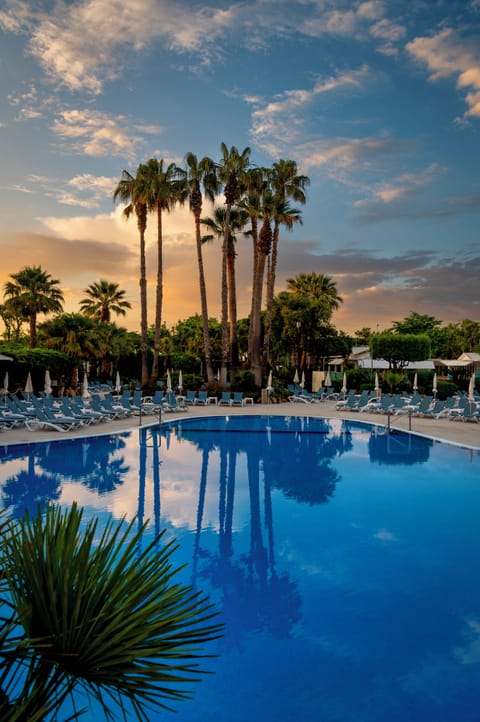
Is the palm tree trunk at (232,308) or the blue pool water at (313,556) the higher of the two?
the palm tree trunk at (232,308)

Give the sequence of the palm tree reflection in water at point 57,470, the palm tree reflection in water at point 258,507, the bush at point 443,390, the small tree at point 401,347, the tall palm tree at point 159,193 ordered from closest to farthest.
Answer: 1. the palm tree reflection in water at point 258,507
2. the palm tree reflection in water at point 57,470
3. the bush at point 443,390
4. the tall palm tree at point 159,193
5. the small tree at point 401,347

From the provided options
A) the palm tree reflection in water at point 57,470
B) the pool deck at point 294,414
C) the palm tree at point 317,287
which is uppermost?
the palm tree at point 317,287

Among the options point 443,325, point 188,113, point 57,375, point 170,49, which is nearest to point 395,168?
point 188,113

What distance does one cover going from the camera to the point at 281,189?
31953 millimetres

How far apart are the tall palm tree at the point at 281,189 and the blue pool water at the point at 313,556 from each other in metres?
18.0

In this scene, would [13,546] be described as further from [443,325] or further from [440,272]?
[443,325]

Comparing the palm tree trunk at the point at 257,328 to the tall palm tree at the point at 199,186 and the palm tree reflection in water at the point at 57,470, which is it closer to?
the tall palm tree at the point at 199,186

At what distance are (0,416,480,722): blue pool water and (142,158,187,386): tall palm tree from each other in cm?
1644

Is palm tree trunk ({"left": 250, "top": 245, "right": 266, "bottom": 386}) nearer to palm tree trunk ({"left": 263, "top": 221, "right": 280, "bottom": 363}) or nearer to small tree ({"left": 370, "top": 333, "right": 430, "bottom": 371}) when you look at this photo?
palm tree trunk ({"left": 263, "top": 221, "right": 280, "bottom": 363})

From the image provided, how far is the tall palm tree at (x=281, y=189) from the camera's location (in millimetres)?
31828

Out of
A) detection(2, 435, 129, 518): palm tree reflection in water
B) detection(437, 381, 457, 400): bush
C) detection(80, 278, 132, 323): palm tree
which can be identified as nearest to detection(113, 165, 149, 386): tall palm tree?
detection(80, 278, 132, 323): palm tree

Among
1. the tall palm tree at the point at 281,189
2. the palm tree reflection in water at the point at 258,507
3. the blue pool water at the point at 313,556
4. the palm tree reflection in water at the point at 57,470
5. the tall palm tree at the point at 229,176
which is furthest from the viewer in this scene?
the tall palm tree at the point at 281,189

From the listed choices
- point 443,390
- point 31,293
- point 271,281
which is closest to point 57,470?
point 31,293

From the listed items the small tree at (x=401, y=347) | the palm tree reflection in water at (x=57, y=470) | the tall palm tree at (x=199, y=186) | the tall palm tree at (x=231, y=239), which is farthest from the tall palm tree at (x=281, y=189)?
the palm tree reflection in water at (x=57, y=470)
